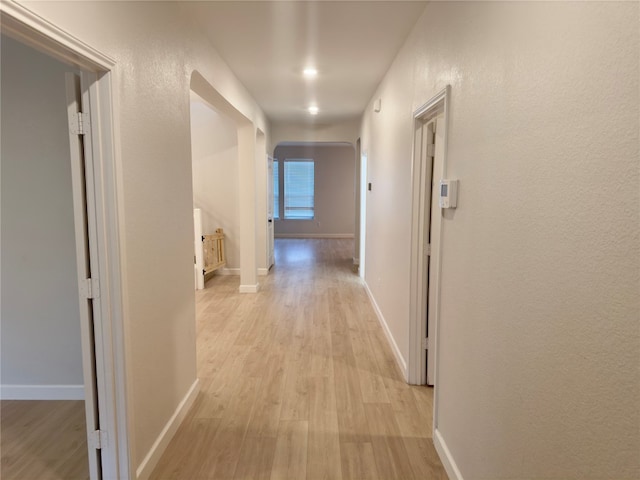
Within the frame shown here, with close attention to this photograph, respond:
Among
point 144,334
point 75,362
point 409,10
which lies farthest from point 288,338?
point 409,10

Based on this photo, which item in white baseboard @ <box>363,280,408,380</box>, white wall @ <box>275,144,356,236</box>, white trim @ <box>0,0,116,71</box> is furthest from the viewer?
white wall @ <box>275,144,356,236</box>

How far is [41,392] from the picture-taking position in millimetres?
2885

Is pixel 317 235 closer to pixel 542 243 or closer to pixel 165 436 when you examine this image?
pixel 165 436

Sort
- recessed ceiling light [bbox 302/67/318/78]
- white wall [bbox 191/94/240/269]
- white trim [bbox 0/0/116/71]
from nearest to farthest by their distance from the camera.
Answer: white trim [bbox 0/0/116/71]
recessed ceiling light [bbox 302/67/318/78]
white wall [bbox 191/94/240/269]

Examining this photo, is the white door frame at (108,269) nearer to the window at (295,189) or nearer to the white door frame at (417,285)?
the white door frame at (417,285)

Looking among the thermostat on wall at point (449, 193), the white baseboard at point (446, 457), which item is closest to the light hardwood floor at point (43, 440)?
the white baseboard at point (446, 457)

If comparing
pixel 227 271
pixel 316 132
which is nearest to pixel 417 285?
pixel 227 271

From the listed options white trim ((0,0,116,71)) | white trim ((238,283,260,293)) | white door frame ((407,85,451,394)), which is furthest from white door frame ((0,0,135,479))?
white trim ((238,283,260,293))

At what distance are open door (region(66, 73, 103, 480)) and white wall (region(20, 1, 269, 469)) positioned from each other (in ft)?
0.40

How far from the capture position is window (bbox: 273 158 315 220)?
1195 centimetres

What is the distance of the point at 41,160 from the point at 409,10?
2.61m

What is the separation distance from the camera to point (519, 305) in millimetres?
1368

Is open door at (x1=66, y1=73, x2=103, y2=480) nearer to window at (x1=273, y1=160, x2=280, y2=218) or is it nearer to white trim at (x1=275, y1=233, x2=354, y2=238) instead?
window at (x1=273, y1=160, x2=280, y2=218)

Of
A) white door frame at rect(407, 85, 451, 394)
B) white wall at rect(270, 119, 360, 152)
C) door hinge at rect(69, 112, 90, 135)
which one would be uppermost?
white wall at rect(270, 119, 360, 152)
